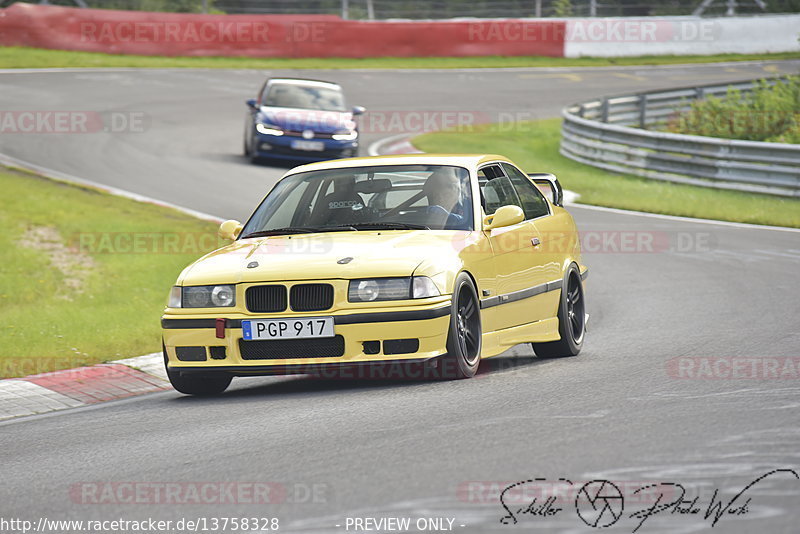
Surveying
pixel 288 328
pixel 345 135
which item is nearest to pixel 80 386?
pixel 288 328

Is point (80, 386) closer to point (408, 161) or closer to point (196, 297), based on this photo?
point (196, 297)

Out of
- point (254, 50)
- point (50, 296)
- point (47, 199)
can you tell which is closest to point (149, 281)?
point (50, 296)

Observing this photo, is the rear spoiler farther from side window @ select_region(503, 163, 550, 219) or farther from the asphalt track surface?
the asphalt track surface

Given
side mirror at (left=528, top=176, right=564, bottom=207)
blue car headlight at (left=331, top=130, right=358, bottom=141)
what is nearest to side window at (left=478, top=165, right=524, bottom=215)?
side mirror at (left=528, top=176, right=564, bottom=207)

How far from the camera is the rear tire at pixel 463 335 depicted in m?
7.72

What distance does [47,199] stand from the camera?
56.6ft

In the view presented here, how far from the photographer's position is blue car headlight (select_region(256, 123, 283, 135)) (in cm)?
2339

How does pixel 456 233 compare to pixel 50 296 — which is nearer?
pixel 456 233

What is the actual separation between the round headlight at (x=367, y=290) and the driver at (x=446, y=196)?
1.08 meters

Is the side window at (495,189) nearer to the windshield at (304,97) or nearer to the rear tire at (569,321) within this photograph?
the rear tire at (569,321)

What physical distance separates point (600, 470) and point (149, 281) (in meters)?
8.98

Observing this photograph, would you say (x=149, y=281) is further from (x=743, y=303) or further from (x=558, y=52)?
(x=558, y=52)
